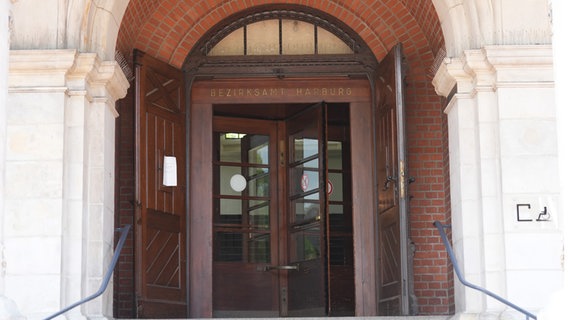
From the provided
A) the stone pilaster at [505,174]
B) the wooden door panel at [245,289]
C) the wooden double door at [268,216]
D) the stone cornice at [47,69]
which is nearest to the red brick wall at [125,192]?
the wooden double door at [268,216]

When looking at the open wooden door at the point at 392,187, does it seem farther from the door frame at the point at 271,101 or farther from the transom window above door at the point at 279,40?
the transom window above door at the point at 279,40

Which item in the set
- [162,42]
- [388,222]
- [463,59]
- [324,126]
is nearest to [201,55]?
[162,42]

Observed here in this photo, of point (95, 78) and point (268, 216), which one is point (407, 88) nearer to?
point (268, 216)

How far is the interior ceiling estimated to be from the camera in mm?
11242

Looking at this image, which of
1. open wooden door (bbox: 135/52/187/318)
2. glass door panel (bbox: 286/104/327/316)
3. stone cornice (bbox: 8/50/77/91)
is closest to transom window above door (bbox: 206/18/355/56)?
glass door panel (bbox: 286/104/327/316)

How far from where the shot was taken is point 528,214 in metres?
8.78

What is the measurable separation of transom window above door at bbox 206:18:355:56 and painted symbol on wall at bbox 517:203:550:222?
11.5ft

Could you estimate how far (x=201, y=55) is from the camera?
1167cm

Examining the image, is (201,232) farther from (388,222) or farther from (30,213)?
(30,213)

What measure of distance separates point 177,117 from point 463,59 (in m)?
3.29

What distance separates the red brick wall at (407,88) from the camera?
10906 millimetres

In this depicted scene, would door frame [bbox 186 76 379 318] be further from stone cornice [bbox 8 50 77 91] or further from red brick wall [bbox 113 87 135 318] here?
stone cornice [bbox 8 50 77 91]

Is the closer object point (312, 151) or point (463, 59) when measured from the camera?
point (463, 59)

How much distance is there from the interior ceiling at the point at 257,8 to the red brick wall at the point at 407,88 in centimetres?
1
